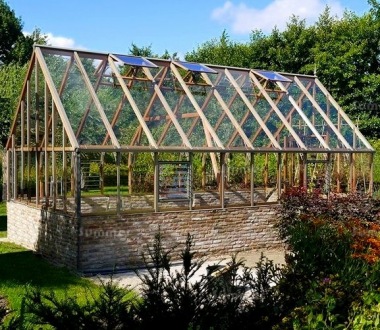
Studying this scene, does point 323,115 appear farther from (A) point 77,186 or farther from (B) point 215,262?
(A) point 77,186

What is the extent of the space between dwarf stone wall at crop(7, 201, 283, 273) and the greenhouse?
0.60 feet

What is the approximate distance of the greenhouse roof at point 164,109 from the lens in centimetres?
1238

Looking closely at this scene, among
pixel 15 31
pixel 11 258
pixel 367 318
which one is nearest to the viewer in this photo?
pixel 367 318

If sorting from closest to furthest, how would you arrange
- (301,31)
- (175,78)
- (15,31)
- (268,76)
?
(175,78) < (268,76) < (301,31) < (15,31)

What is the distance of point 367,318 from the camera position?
4.16 metres

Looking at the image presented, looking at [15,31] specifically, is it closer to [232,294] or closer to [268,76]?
[268,76]

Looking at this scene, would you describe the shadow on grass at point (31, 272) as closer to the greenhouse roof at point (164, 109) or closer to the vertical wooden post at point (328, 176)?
the greenhouse roof at point (164, 109)

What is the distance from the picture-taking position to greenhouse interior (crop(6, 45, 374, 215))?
1230cm

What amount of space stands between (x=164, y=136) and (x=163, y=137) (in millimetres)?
45

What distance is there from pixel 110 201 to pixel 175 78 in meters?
4.08

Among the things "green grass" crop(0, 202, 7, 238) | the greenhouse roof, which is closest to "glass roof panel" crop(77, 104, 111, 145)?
the greenhouse roof

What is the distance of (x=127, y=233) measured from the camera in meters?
11.7

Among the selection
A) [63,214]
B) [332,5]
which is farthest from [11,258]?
[332,5]

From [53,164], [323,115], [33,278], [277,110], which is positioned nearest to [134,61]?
[53,164]
